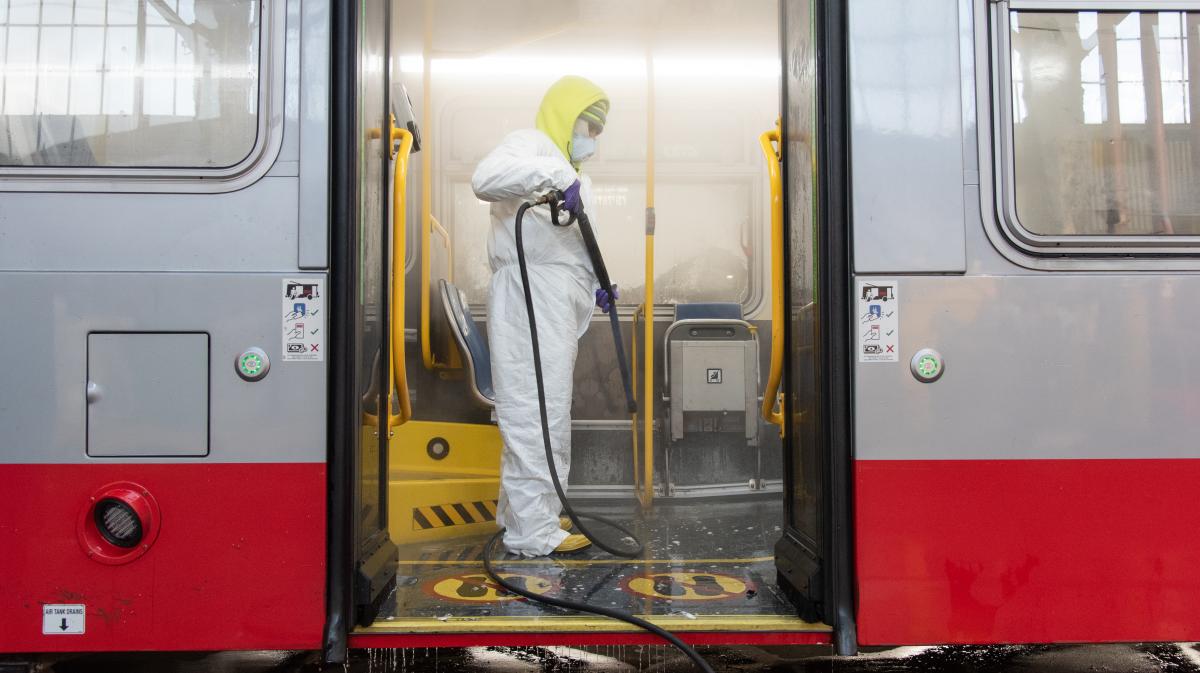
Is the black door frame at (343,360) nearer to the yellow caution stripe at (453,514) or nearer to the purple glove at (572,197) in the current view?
the purple glove at (572,197)

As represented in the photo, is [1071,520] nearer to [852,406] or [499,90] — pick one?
[852,406]

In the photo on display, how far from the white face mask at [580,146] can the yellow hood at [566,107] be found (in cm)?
7

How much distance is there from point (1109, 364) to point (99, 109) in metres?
2.99

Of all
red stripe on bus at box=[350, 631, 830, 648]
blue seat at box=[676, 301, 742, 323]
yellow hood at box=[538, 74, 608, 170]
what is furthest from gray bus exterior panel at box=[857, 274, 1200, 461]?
blue seat at box=[676, 301, 742, 323]

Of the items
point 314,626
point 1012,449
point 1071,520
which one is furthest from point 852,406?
point 314,626

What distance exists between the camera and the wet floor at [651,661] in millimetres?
3039

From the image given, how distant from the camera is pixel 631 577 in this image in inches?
117

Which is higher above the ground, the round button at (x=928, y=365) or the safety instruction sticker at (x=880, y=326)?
the safety instruction sticker at (x=880, y=326)

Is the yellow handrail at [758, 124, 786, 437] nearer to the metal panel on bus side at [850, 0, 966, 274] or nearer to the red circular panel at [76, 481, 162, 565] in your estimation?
the metal panel on bus side at [850, 0, 966, 274]

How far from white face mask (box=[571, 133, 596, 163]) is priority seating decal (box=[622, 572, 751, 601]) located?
190 cm

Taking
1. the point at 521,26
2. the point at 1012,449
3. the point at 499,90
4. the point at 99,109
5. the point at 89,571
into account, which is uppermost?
the point at 521,26

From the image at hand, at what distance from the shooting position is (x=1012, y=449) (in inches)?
91.1

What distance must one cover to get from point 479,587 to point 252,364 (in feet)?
3.68

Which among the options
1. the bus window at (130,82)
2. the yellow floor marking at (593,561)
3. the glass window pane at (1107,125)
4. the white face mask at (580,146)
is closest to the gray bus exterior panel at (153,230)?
the bus window at (130,82)
